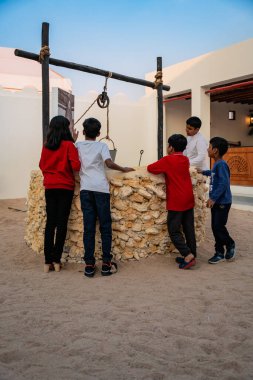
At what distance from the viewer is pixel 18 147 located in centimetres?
909

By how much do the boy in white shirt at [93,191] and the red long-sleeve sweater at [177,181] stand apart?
54 centimetres

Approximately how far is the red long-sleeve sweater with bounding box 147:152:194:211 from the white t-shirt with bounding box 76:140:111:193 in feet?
1.93

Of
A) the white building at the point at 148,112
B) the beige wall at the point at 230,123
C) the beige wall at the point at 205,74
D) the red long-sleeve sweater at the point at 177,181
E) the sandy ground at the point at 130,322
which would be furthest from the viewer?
the beige wall at the point at 230,123

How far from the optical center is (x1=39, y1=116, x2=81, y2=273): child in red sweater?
343 cm

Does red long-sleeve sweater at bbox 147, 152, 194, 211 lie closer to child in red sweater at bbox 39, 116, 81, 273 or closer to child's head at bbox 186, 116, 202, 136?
child's head at bbox 186, 116, 202, 136

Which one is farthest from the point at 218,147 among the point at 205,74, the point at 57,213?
the point at 205,74

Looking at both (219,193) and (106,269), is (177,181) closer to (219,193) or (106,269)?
(219,193)

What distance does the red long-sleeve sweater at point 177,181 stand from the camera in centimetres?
356

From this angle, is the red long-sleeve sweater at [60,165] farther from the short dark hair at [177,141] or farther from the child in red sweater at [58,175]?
the short dark hair at [177,141]

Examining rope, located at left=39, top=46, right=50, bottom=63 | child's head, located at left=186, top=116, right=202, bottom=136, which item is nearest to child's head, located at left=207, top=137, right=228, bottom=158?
child's head, located at left=186, top=116, right=202, bottom=136

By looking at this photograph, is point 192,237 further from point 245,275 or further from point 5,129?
point 5,129

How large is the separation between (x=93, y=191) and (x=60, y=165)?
404 mm

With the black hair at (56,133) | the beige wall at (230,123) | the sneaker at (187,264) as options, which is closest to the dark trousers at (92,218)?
the black hair at (56,133)

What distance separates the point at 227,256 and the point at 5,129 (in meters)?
Answer: 6.77
